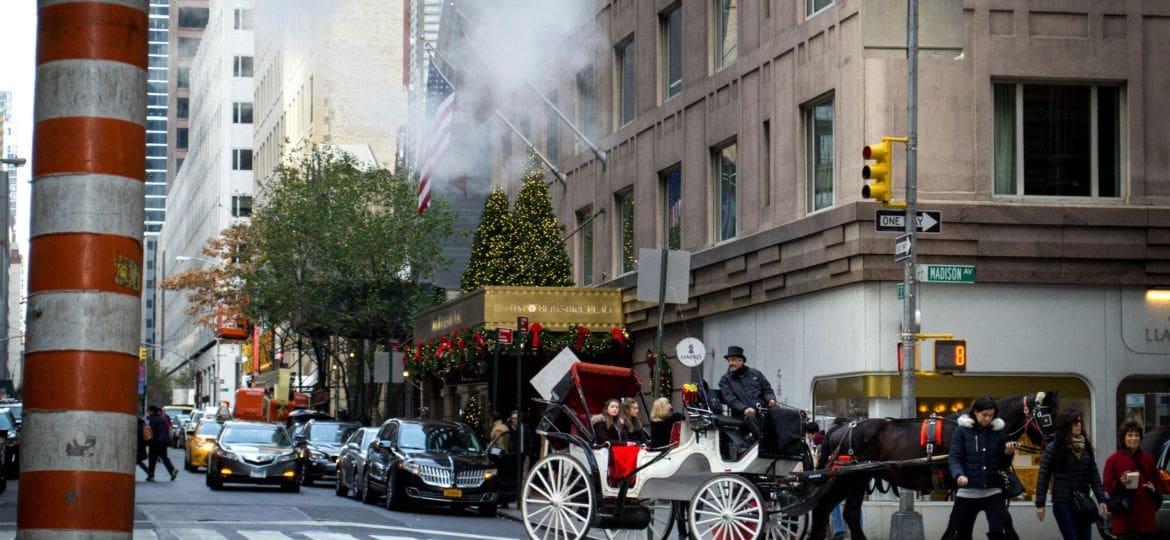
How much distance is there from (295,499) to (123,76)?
82.2 ft

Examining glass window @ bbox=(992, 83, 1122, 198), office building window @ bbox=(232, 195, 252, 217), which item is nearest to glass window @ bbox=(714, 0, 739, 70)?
glass window @ bbox=(992, 83, 1122, 198)

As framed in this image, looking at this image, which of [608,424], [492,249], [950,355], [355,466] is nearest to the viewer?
[608,424]

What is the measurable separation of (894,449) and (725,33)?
542 inches

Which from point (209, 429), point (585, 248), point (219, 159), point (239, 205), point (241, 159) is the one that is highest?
point (219, 159)

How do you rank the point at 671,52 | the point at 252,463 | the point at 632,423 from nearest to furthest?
Answer: 1. the point at 632,423
2. the point at 671,52
3. the point at 252,463

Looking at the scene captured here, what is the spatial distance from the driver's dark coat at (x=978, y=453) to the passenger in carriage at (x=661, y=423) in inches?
189

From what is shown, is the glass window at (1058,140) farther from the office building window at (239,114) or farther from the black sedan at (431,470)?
the office building window at (239,114)

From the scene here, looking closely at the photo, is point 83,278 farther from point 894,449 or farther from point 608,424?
point 608,424

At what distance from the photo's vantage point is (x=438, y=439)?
2766 centimetres

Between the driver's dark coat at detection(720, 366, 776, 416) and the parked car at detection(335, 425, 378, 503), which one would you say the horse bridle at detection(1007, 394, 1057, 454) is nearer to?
the driver's dark coat at detection(720, 366, 776, 416)

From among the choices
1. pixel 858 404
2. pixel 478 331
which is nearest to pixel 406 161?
pixel 478 331

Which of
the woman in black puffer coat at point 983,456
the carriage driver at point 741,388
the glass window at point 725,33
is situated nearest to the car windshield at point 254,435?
the glass window at point 725,33

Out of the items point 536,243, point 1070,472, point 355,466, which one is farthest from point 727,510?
point 536,243

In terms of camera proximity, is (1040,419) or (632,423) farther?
(632,423)
